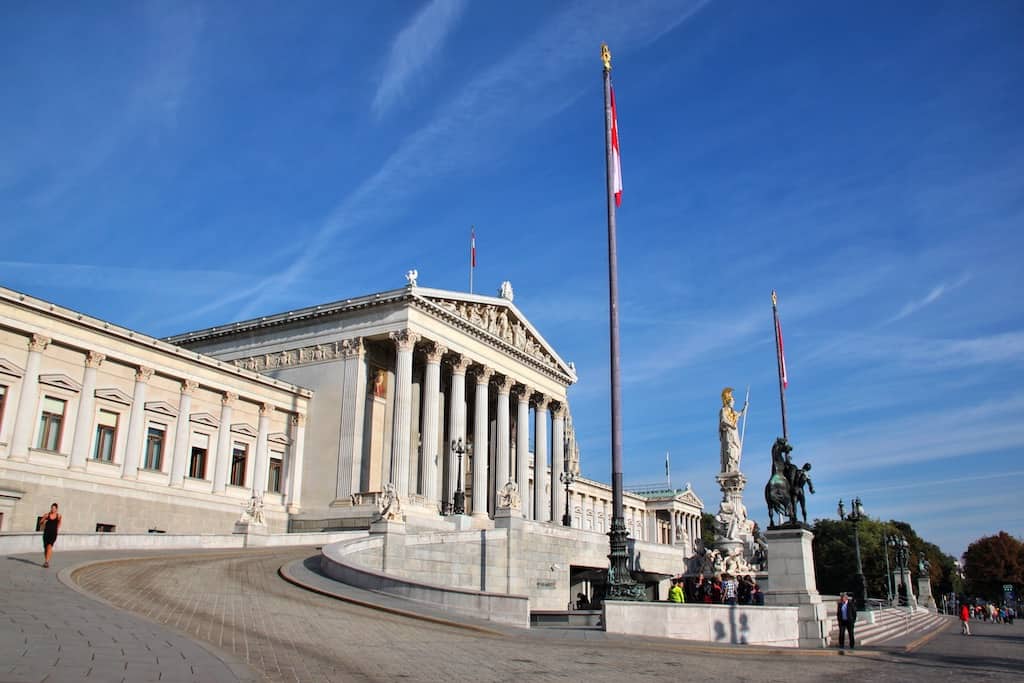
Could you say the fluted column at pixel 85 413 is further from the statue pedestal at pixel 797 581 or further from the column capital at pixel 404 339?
the statue pedestal at pixel 797 581

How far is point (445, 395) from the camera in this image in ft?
202

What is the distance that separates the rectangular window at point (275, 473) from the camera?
50.8 metres

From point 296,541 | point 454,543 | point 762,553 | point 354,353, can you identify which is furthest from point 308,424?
point 762,553

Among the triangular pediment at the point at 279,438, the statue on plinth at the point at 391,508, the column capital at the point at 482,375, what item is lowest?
the statue on plinth at the point at 391,508

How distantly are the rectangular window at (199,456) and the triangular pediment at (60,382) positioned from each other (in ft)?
25.3

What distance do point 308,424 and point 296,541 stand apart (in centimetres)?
1654

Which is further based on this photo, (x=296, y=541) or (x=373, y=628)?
(x=296, y=541)

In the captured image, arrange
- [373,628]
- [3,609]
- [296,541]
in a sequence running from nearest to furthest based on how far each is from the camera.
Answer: [3,609]
[373,628]
[296,541]

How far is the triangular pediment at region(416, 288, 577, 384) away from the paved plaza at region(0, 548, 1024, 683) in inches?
1271

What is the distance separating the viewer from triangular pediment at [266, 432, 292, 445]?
51062 millimetres

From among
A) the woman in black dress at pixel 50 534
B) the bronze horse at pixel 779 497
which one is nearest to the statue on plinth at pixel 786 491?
the bronze horse at pixel 779 497

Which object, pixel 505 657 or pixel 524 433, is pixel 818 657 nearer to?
pixel 505 657

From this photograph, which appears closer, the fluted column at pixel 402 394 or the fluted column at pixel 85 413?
the fluted column at pixel 85 413

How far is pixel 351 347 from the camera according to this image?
171 ft
